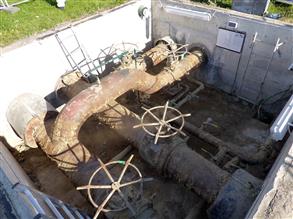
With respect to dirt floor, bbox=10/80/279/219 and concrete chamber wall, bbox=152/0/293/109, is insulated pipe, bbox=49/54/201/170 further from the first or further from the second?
concrete chamber wall, bbox=152/0/293/109

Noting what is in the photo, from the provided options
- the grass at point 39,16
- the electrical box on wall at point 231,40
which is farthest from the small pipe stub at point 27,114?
the electrical box on wall at point 231,40

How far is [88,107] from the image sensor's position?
20.1ft

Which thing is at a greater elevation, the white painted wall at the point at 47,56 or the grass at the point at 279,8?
the white painted wall at the point at 47,56

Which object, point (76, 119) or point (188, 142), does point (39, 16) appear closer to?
point (76, 119)

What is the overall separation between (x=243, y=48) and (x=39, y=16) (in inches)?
315

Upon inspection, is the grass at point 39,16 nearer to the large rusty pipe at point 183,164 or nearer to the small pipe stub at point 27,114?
the small pipe stub at point 27,114

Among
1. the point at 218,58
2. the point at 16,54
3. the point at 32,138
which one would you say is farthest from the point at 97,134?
the point at 218,58

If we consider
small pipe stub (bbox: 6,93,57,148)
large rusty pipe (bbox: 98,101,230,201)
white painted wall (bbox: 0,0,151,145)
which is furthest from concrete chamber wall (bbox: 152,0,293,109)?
small pipe stub (bbox: 6,93,57,148)

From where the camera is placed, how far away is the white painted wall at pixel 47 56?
7723 millimetres

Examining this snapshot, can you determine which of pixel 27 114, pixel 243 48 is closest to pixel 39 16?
pixel 27 114

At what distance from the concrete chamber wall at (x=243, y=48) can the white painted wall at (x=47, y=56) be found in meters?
1.63

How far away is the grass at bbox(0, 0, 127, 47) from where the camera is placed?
356 inches

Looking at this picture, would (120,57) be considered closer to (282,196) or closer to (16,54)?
(16,54)

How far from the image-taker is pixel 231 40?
888cm
